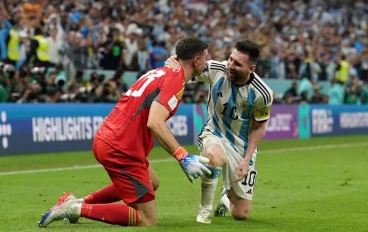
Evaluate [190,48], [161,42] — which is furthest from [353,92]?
[190,48]

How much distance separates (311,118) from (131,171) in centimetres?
2218

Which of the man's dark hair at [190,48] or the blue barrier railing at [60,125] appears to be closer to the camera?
the man's dark hair at [190,48]

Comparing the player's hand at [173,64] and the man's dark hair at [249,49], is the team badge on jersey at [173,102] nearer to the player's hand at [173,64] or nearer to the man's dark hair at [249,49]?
the player's hand at [173,64]

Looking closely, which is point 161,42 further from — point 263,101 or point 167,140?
point 167,140

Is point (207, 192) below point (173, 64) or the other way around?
below

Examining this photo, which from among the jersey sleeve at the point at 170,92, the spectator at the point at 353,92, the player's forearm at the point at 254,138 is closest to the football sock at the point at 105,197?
the jersey sleeve at the point at 170,92

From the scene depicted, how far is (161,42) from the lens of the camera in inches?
1024

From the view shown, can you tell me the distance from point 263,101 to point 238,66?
52cm

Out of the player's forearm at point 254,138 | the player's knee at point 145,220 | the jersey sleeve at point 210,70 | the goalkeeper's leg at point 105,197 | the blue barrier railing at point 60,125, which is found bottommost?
the blue barrier railing at point 60,125

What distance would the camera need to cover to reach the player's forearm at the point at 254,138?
31.3 ft

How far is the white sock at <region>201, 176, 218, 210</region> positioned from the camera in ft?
30.2

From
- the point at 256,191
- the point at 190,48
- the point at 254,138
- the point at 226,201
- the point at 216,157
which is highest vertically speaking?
the point at 190,48

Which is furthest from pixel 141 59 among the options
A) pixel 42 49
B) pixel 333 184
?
pixel 333 184

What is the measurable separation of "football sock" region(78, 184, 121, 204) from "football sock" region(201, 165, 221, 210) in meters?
0.95
